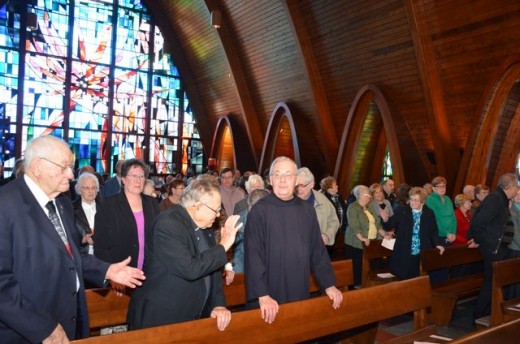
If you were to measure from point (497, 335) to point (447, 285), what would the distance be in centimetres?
266

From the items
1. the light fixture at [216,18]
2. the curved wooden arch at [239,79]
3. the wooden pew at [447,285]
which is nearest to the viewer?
the wooden pew at [447,285]

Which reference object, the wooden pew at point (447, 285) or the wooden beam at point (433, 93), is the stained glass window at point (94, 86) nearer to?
the wooden beam at point (433, 93)

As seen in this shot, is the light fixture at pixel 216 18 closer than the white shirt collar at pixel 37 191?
No

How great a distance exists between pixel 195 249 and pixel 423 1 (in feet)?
29.9

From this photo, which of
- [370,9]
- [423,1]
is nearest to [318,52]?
[370,9]

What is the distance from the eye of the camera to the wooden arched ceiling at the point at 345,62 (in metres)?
9.60

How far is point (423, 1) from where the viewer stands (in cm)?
978

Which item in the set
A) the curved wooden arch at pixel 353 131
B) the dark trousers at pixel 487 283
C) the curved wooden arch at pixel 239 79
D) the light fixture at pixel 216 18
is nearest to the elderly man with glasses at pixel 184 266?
the dark trousers at pixel 487 283

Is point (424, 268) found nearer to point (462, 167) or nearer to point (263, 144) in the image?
point (462, 167)

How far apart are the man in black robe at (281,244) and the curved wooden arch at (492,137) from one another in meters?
7.61

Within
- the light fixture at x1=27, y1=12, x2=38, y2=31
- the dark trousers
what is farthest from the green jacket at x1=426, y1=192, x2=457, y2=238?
the light fixture at x1=27, y1=12, x2=38, y2=31

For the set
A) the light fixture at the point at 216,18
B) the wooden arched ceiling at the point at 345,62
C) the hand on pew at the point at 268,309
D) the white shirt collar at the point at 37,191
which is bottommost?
the hand on pew at the point at 268,309

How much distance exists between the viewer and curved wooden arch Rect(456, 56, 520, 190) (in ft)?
29.5

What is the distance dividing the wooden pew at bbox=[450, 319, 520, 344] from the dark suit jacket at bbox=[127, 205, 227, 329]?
133 cm
